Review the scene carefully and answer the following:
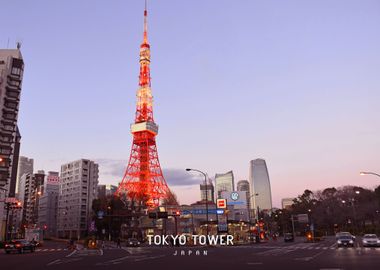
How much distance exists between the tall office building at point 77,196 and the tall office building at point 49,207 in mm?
6609

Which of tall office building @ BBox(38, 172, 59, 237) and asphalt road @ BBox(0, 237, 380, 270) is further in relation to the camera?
tall office building @ BBox(38, 172, 59, 237)

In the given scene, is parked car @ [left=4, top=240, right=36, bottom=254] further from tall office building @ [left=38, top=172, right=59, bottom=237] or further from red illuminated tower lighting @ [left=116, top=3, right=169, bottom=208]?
tall office building @ [left=38, top=172, right=59, bottom=237]

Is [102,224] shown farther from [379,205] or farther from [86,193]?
[379,205]

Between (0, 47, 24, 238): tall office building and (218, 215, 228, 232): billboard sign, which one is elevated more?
(0, 47, 24, 238): tall office building

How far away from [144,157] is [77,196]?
46032mm

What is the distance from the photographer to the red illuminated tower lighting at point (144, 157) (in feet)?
320

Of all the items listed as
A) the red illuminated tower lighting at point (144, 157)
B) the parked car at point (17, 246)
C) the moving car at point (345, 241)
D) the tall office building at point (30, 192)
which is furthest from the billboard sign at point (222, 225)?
the tall office building at point (30, 192)

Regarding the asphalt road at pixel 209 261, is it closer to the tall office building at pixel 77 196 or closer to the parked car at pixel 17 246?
the parked car at pixel 17 246

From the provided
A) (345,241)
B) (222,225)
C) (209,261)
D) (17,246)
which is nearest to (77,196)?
(222,225)

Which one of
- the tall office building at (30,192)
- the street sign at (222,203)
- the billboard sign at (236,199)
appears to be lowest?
the street sign at (222,203)

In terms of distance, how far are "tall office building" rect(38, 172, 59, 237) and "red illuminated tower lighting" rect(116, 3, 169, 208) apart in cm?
5354

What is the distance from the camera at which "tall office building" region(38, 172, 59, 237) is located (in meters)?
145

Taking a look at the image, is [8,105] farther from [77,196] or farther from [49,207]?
[49,207]

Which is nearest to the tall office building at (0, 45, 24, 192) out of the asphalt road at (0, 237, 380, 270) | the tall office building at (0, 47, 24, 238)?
the tall office building at (0, 47, 24, 238)
